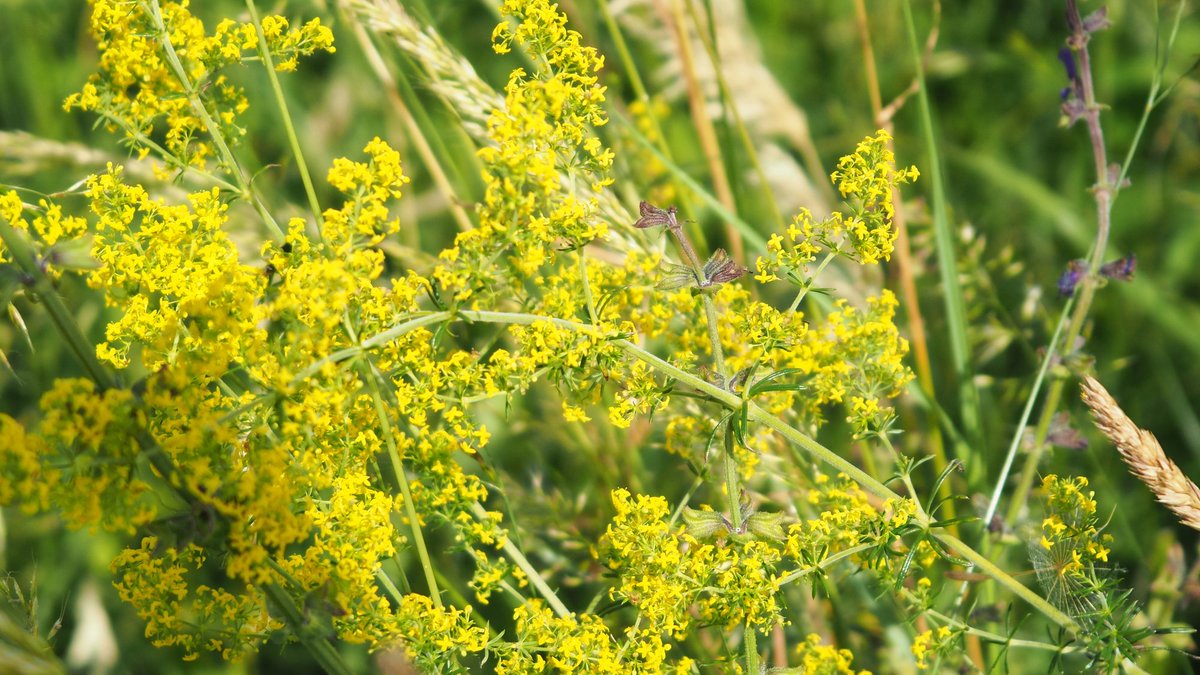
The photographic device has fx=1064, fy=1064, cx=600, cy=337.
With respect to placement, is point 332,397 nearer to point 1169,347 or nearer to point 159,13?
point 159,13

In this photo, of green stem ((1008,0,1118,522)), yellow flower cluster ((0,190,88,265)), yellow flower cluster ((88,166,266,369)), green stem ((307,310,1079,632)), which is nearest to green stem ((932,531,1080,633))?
green stem ((307,310,1079,632))

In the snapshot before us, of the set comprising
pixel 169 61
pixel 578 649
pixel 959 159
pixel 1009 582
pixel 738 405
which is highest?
pixel 169 61

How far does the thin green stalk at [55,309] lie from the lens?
1.00 metres

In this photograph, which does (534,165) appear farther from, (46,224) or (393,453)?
(46,224)

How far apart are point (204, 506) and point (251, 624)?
331 millimetres

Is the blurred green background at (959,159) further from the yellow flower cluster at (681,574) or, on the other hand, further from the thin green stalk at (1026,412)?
the yellow flower cluster at (681,574)

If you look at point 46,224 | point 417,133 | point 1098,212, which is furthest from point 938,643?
point 417,133

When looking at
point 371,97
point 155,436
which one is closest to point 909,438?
point 155,436

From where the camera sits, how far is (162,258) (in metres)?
1.24

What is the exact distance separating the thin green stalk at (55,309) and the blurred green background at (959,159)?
953 millimetres

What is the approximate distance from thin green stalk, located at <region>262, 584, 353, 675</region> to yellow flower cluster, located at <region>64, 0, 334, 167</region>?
0.56 m

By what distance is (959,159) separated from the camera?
2.89 m

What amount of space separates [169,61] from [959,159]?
2.18 m

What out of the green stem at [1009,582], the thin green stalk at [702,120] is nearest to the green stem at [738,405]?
the green stem at [1009,582]
